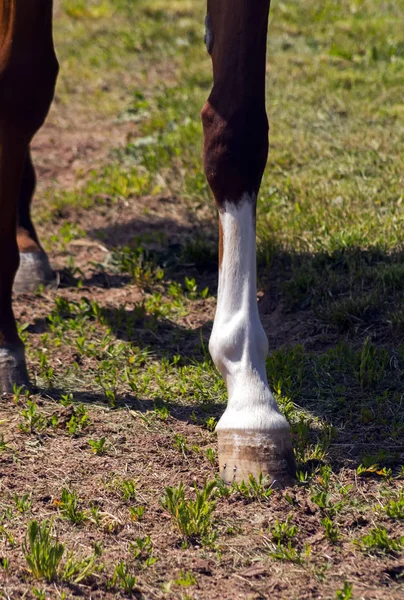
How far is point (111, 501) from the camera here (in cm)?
228

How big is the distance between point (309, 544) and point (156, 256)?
2.09 m

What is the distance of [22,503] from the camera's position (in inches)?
88.9

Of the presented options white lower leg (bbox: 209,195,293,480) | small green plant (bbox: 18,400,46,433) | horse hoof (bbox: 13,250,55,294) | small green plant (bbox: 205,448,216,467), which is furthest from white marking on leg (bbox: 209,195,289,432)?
horse hoof (bbox: 13,250,55,294)

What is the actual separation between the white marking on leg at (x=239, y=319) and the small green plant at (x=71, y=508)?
1.34 feet

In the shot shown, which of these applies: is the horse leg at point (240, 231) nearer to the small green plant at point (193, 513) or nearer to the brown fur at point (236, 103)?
the brown fur at point (236, 103)

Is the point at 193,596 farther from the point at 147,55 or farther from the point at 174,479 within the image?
the point at 147,55

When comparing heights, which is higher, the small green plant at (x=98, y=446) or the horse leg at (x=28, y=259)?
the horse leg at (x=28, y=259)

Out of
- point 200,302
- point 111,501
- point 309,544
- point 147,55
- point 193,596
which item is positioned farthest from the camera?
point 147,55

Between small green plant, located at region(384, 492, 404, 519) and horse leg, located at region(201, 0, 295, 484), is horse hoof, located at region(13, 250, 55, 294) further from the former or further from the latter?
small green plant, located at region(384, 492, 404, 519)

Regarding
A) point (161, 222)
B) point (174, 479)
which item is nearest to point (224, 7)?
point (174, 479)

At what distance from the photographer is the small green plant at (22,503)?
2.24 meters

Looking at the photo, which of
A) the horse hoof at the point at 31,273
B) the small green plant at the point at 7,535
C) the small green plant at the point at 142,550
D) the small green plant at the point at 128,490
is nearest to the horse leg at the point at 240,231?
the small green plant at the point at 128,490

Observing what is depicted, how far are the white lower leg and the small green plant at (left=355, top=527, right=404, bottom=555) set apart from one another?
0.32 meters

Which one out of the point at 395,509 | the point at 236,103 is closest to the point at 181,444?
the point at 395,509
